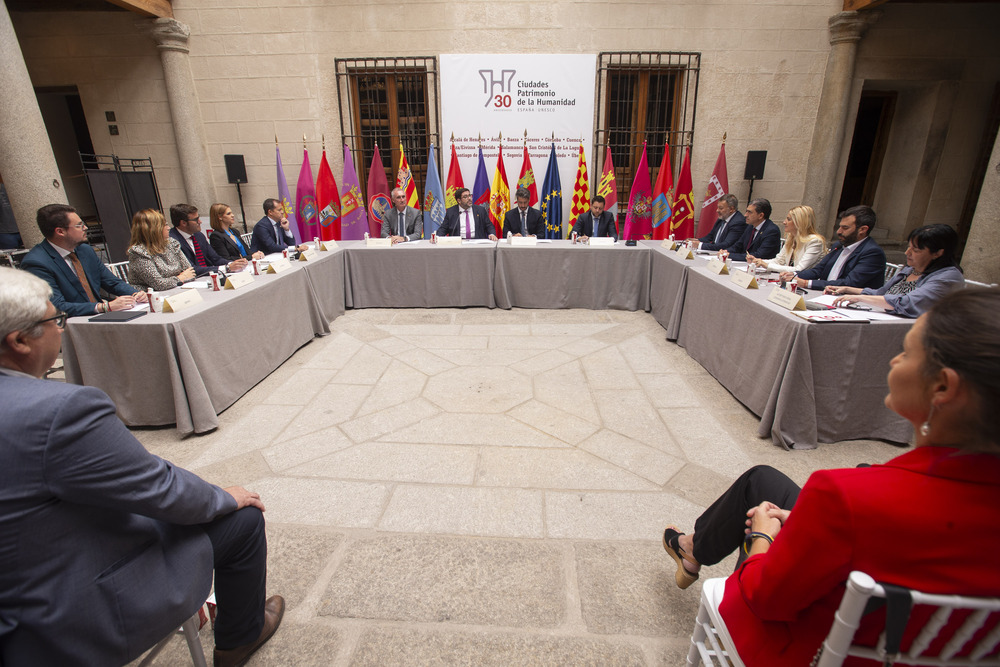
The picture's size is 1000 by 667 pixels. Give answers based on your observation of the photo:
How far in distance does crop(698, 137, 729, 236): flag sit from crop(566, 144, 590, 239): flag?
64.7 inches

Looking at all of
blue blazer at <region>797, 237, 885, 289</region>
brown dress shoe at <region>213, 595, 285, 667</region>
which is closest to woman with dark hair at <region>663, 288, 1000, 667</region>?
brown dress shoe at <region>213, 595, 285, 667</region>

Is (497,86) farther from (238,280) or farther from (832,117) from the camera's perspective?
(238,280)

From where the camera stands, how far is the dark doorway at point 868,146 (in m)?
6.92

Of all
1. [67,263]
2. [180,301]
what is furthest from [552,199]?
[67,263]

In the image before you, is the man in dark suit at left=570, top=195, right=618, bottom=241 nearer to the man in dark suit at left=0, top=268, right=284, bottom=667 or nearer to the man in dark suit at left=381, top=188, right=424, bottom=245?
the man in dark suit at left=381, top=188, right=424, bottom=245

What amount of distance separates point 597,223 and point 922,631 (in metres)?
5.02

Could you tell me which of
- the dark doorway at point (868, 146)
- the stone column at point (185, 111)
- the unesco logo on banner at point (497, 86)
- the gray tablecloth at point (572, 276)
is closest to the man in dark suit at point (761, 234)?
the gray tablecloth at point (572, 276)

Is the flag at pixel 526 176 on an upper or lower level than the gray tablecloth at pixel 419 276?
upper

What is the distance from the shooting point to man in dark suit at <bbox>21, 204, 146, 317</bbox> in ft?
8.70

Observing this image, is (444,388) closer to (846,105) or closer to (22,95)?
(22,95)

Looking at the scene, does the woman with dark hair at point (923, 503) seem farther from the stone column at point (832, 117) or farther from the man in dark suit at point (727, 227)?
the stone column at point (832, 117)

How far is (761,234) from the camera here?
13.8 ft

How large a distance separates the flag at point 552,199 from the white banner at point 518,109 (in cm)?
22

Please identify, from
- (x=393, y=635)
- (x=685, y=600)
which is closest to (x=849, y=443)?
(x=685, y=600)
